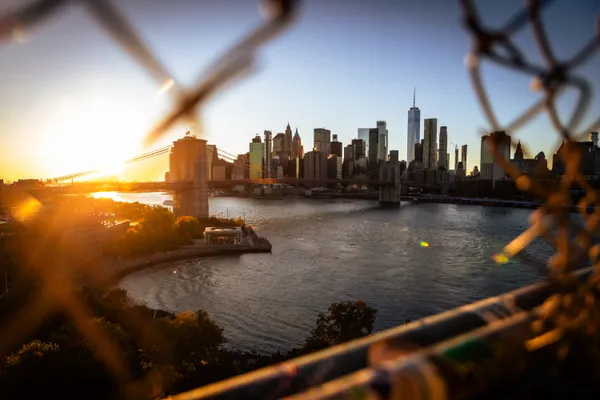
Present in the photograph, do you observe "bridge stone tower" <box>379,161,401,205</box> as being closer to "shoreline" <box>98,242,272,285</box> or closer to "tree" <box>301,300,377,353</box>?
"shoreline" <box>98,242,272,285</box>

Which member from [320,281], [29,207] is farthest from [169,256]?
[29,207]

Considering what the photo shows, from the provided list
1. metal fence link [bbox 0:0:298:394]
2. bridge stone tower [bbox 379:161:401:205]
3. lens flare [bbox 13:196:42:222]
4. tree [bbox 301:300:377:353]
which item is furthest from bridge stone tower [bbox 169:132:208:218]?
bridge stone tower [bbox 379:161:401:205]

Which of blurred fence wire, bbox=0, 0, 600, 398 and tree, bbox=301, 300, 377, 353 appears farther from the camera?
tree, bbox=301, 300, 377, 353

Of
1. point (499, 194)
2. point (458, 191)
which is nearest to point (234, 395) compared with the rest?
point (499, 194)

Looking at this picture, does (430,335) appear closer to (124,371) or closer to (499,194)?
(124,371)

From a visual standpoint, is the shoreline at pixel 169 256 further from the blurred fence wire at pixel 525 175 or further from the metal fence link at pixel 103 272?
the blurred fence wire at pixel 525 175

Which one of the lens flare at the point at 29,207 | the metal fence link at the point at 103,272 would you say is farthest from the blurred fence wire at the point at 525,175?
the lens flare at the point at 29,207

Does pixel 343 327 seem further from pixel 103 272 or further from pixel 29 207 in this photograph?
pixel 29 207
